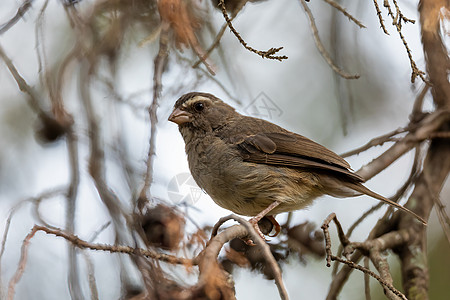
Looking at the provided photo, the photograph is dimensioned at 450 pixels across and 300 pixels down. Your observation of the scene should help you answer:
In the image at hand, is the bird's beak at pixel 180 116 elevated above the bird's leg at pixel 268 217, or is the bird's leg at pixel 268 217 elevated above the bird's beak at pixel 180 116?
the bird's beak at pixel 180 116

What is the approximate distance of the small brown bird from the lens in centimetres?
429

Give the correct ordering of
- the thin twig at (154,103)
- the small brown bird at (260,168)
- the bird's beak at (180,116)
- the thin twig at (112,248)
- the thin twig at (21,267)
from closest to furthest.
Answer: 1. the thin twig at (21,267)
2. the thin twig at (112,248)
3. the thin twig at (154,103)
4. the small brown bird at (260,168)
5. the bird's beak at (180,116)

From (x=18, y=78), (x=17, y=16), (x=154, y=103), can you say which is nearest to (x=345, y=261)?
(x=154, y=103)

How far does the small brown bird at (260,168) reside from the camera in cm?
429

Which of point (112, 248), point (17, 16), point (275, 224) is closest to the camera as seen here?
point (112, 248)

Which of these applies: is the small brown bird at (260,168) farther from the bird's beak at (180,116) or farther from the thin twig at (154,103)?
the thin twig at (154,103)

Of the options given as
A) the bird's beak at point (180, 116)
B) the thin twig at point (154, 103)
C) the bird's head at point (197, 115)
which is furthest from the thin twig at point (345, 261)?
the bird's beak at point (180, 116)

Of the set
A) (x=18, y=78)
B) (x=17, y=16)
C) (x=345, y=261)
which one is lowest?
(x=345, y=261)

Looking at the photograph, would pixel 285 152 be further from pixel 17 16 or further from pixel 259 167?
pixel 17 16

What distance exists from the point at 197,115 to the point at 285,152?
2.66 ft

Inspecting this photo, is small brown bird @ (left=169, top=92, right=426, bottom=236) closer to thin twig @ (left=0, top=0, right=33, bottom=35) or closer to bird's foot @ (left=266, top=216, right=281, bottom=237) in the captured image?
bird's foot @ (left=266, top=216, right=281, bottom=237)

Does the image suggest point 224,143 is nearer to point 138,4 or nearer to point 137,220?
point 138,4

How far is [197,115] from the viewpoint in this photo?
4.80 meters

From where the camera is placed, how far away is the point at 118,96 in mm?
3750
